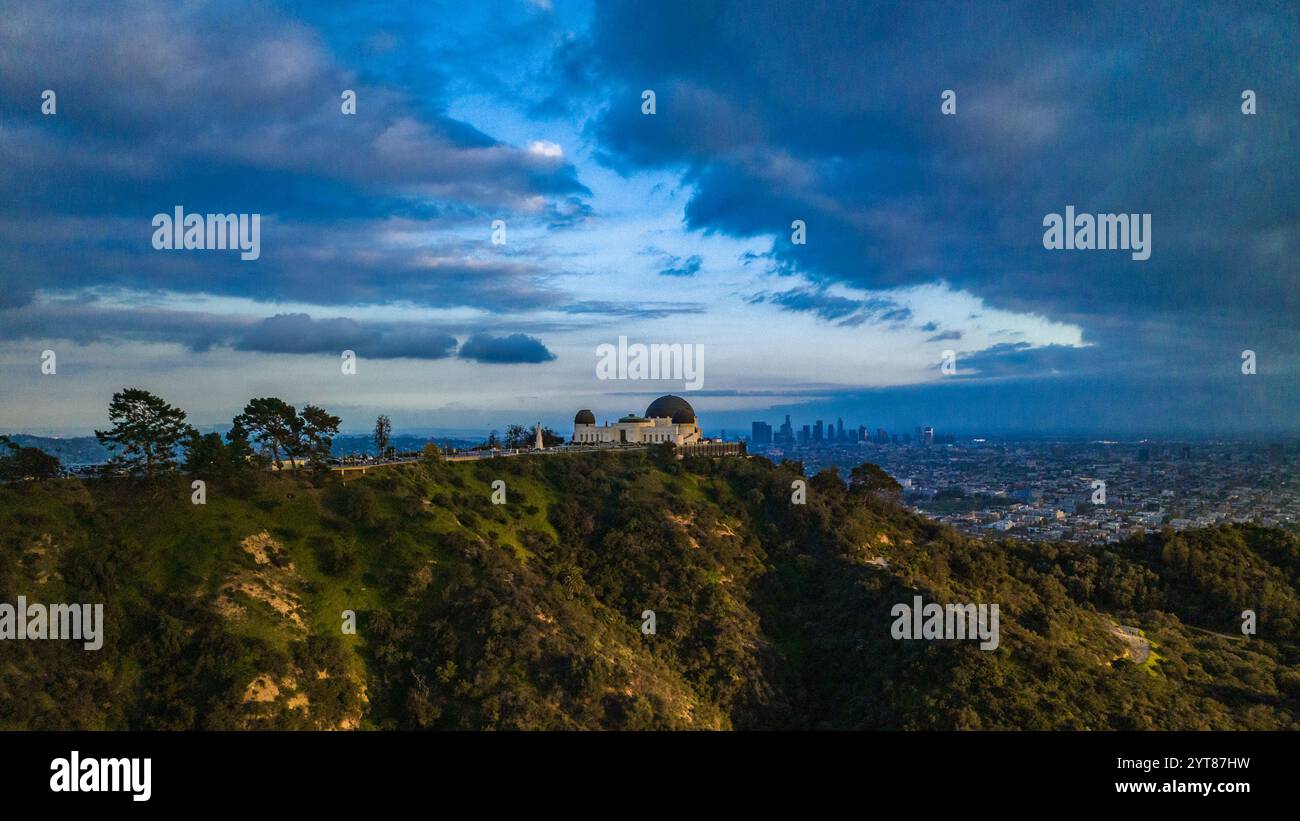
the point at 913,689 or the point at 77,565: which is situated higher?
the point at 77,565

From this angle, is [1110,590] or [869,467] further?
[869,467]

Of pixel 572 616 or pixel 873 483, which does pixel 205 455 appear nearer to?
pixel 572 616

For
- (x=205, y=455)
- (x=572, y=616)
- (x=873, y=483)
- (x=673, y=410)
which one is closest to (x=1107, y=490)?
(x=873, y=483)

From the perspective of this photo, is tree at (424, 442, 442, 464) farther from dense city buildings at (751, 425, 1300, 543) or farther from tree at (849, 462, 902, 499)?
dense city buildings at (751, 425, 1300, 543)

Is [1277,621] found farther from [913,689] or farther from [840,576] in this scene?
[913,689]

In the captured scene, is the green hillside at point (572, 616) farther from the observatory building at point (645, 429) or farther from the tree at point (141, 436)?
the observatory building at point (645, 429)

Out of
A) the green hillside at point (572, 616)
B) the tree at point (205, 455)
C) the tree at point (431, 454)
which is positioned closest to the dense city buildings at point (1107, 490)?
the green hillside at point (572, 616)
